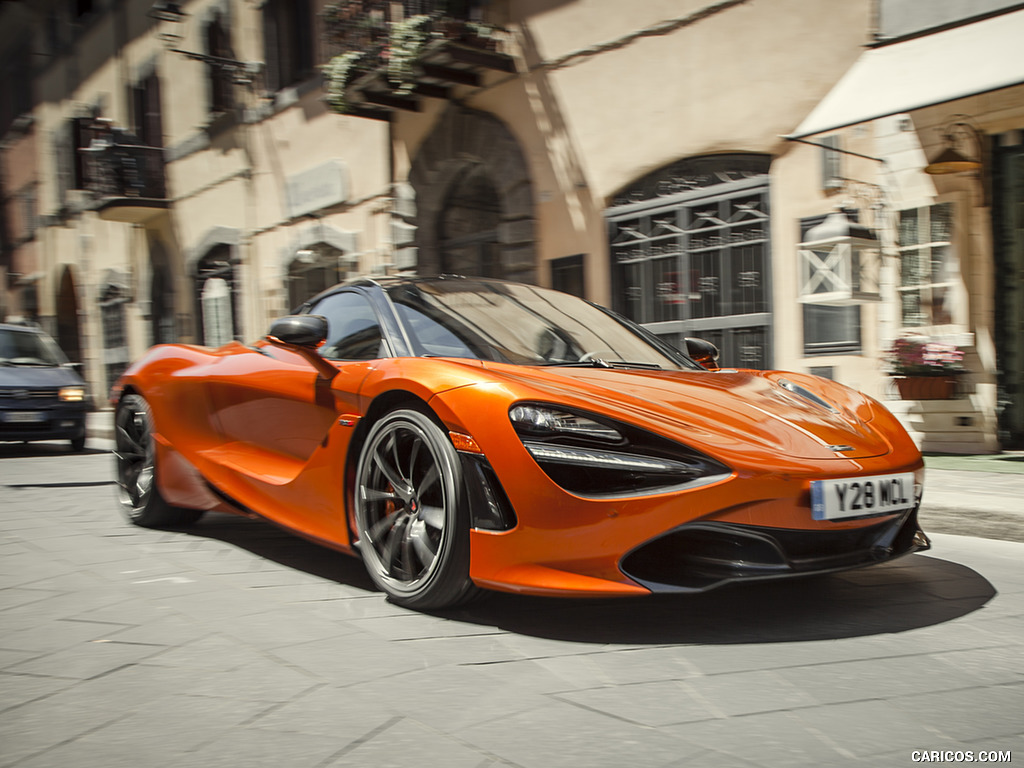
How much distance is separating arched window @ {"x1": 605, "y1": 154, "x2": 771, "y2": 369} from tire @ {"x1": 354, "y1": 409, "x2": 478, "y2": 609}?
5.99 m

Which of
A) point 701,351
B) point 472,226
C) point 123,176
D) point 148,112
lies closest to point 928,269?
point 701,351

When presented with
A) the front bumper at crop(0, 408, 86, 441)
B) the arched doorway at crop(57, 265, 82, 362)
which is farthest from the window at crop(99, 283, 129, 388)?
the front bumper at crop(0, 408, 86, 441)

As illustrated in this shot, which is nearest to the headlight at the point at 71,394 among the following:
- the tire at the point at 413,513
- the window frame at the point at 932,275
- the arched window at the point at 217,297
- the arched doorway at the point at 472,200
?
the arched doorway at the point at 472,200

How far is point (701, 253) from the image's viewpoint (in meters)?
9.46

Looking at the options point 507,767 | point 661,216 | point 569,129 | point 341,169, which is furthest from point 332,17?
point 507,767

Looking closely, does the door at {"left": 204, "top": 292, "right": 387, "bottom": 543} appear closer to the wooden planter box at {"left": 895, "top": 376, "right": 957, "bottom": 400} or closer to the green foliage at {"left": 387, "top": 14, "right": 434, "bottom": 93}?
the wooden planter box at {"left": 895, "top": 376, "right": 957, "bottom": 400}

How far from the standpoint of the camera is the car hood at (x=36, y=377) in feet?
36.5

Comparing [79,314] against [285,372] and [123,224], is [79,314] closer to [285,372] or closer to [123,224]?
[123,224]

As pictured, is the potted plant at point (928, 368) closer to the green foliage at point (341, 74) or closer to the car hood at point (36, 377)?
the green foliage at point (341, 74)

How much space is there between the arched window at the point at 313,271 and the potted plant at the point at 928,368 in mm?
8584

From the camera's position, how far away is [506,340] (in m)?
3.75

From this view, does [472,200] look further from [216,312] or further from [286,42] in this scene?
[216,312]

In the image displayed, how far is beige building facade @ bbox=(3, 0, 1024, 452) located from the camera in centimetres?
740

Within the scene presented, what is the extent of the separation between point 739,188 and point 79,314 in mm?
18330
